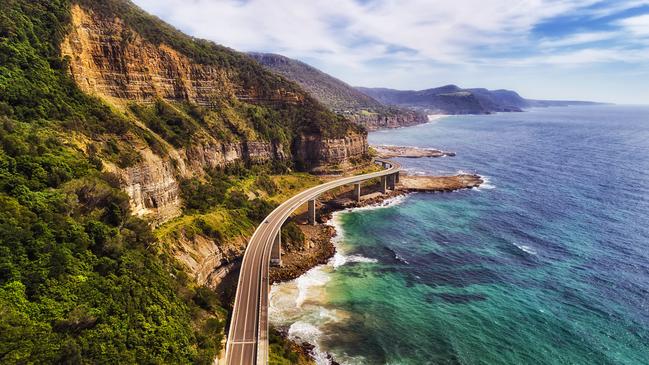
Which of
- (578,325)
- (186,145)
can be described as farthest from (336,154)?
(578,325)

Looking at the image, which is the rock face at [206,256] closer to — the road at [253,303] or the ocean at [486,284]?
the road at [253,303]

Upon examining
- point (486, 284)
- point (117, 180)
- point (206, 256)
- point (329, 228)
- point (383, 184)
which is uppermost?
point (117, 180)

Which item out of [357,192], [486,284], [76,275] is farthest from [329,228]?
[76,275]

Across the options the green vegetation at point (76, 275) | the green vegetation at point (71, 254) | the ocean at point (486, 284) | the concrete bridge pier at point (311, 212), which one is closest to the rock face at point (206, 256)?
the green vegetation at point (71, 254)

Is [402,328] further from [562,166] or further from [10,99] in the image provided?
Answer: [562,166]

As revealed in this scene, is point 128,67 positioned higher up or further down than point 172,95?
higher up

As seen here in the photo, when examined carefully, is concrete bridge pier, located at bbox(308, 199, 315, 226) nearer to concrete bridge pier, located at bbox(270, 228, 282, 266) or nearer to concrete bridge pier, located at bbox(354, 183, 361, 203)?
concrete bridge pier, located at bbox(270, 228, 282, 266)

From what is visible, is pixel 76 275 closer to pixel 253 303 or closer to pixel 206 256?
pixel 253 303
